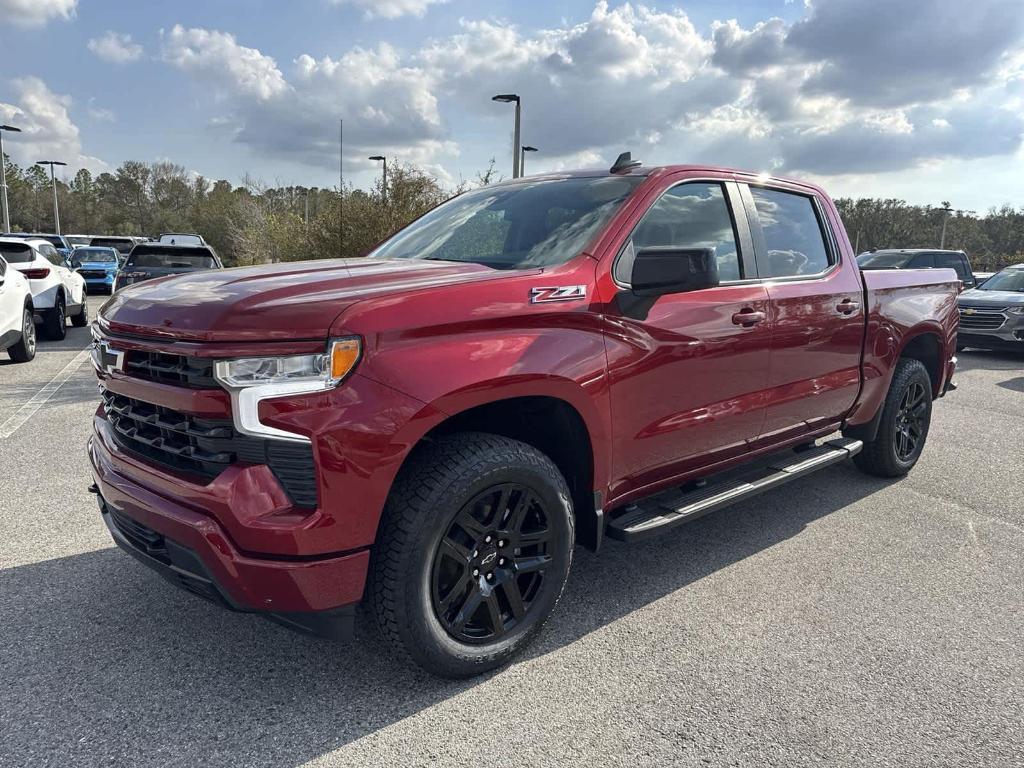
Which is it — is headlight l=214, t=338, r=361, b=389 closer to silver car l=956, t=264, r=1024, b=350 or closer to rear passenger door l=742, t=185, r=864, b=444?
rear passenger door l=742, t=185, r=864, b=444

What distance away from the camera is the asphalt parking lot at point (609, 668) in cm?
237

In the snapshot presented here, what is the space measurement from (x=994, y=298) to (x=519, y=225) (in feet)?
38.8

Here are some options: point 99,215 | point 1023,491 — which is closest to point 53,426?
point 1023,491

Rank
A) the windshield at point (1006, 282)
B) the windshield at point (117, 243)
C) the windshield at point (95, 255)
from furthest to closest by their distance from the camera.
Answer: the windshield at point (117, 243) → the windshield at point (95, 255) → the windshield at point (1006, 282)

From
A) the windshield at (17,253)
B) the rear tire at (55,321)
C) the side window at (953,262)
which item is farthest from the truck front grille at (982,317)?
the windshield at (17,253)

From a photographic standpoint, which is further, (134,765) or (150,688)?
(150,688)

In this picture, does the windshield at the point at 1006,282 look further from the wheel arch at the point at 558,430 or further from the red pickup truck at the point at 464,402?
the wheel arch at the point at 558,430

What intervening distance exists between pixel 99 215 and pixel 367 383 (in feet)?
230

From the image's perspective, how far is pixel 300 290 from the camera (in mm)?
2471

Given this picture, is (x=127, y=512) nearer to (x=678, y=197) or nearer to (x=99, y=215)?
(x=678, y=197)

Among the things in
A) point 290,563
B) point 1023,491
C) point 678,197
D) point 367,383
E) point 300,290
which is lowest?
point 1023,491

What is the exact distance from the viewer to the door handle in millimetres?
3482

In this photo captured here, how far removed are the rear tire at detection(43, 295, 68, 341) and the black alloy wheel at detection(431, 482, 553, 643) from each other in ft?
35.3

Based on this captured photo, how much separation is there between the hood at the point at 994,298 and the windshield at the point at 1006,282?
19.1 inches
